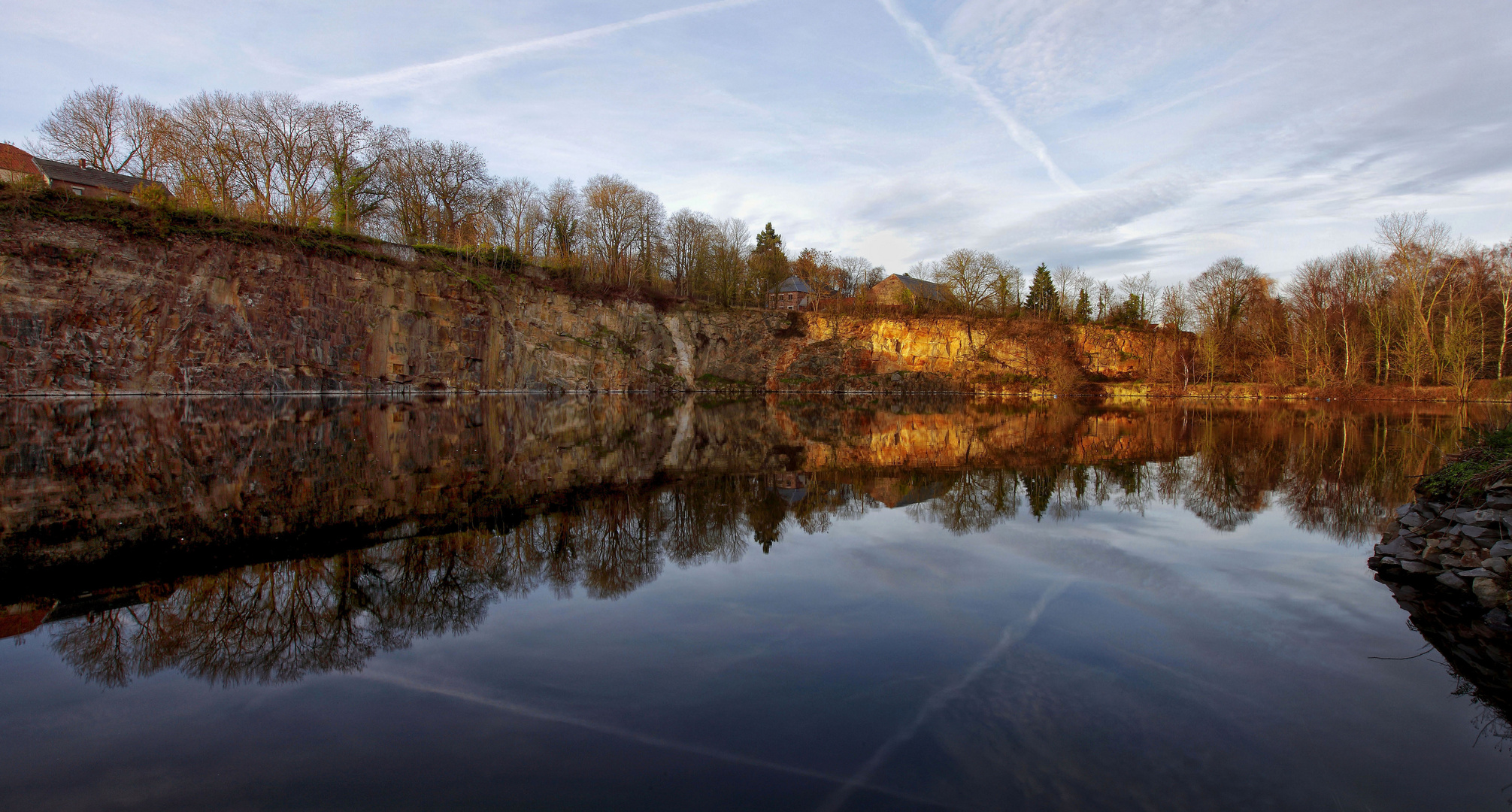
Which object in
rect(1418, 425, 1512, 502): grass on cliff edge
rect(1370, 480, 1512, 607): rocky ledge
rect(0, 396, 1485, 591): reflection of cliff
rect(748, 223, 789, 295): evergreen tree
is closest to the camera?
rect(1370, 480, 1512, 607): rocky ledge

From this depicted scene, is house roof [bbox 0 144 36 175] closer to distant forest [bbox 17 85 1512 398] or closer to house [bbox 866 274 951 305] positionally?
distant forest [bbox 17 85 1512 398]

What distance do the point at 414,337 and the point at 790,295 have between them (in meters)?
38.7

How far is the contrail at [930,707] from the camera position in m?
2.92

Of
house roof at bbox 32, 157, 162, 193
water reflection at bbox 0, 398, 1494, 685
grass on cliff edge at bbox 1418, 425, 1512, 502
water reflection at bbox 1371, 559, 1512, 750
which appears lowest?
water reflection at bbox 1371, 559, 1512, 750

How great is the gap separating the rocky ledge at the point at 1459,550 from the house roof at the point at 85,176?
5271 centimetres

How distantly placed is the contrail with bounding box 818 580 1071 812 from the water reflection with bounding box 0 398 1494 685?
284cm

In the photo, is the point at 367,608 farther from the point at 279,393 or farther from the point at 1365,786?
the point at 279,393

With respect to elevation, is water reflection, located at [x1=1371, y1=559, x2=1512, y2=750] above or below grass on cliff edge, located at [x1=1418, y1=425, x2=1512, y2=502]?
below

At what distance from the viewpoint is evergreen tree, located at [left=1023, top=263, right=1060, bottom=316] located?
7081cm

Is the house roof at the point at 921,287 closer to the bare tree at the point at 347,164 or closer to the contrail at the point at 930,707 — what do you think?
the bare tree at the point at 347,164

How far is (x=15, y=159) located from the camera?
4125 centimetres

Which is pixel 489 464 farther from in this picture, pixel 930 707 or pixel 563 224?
pixel 563 224

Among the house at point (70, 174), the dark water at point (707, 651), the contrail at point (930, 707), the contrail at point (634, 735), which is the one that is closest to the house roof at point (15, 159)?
the house at point (70, 174)

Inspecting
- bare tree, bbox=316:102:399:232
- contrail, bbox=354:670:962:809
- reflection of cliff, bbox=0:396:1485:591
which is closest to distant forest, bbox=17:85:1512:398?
bare tree, bbox=316:102:399:232
